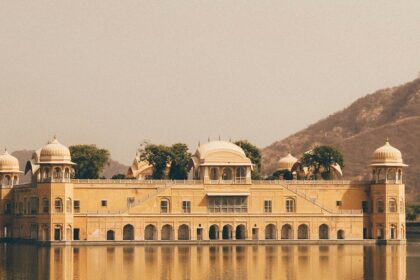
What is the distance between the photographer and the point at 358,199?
116 metres

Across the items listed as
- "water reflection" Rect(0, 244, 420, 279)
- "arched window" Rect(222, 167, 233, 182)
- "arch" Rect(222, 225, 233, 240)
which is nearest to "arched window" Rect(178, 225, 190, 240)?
"arch" Rect(222, 225, 233, 240)

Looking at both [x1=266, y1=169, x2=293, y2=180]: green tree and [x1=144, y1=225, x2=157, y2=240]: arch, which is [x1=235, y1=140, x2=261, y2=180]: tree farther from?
[x1=144, y1=225, x2=157, y2=240]: arch

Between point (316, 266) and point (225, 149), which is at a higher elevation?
point (225, 149)

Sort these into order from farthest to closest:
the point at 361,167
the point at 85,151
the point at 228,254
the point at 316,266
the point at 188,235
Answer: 1. the point at 361,167
2. the point at 85,151
3. the point at 188,235
4. the point at 228,254
5. the point at 316,266

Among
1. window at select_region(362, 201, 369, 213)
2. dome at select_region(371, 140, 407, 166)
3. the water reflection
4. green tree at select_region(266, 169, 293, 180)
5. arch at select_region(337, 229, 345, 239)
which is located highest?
dome at select_region(371, 140, 407, 166)

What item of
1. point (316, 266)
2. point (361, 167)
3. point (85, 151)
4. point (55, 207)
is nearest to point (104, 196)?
point (55, 207)

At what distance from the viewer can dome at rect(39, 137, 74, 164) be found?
358 feet

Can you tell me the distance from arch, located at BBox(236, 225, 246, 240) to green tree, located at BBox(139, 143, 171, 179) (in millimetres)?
12721

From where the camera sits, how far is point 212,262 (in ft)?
279

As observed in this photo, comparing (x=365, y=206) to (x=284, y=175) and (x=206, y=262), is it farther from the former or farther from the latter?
(x=206, y=262)

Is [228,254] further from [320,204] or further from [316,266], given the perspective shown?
[320,204]

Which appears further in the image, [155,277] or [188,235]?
[188,235]

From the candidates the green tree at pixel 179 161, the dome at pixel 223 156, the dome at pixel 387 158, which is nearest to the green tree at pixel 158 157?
the green tree at pixel 179 161

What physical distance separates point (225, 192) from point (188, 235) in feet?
15.7
